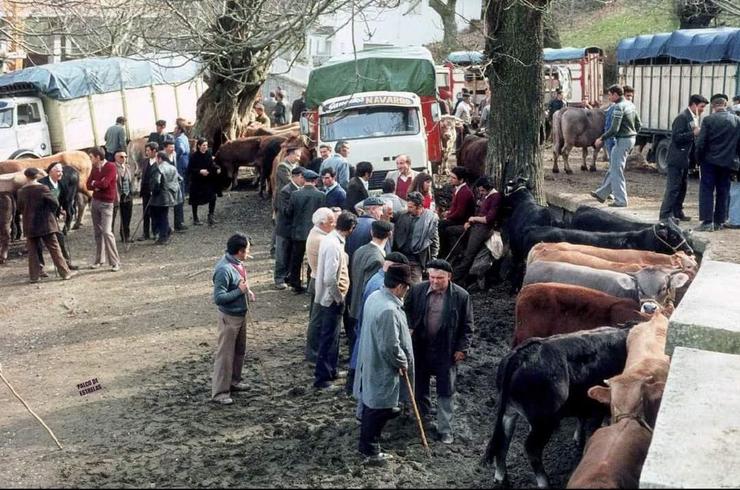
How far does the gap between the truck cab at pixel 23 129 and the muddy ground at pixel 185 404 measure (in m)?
7.95

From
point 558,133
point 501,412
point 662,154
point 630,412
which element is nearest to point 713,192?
point 501,412

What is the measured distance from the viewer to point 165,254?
16.7 meters

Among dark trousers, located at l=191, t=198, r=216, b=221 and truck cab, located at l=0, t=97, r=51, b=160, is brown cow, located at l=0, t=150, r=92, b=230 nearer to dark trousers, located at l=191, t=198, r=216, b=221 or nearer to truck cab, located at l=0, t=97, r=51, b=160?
dark trousers, located at l=191, t=198, r=216, b=221

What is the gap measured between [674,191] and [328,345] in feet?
21.3

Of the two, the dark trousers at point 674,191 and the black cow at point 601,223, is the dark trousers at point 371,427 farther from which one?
the dark trousers at point 674,191

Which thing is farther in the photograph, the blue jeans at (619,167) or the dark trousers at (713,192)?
the blue jeans at (619,167)

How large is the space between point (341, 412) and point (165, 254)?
8196 mm

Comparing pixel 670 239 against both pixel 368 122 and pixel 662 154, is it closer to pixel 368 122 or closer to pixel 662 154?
pixel 368 122

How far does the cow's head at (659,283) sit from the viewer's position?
9938 mm

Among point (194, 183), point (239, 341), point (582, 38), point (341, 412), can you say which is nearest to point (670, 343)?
point (341, 412)

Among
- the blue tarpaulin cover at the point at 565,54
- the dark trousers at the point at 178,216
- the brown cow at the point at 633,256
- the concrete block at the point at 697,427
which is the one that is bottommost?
the dark trousers at the point at 178,216

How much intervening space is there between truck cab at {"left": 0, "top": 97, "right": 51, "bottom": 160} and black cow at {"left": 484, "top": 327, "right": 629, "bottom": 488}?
1637cm

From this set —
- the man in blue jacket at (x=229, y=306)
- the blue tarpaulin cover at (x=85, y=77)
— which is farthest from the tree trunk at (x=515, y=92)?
the blue tarpaulin cover at (x=85, y=77)

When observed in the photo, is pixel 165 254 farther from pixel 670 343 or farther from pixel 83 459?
pixel 670 343
